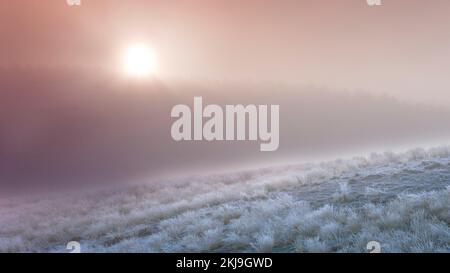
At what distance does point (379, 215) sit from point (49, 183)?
10.9 feet

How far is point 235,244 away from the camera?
12.7 feet

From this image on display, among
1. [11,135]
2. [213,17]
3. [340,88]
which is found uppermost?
[213,17]

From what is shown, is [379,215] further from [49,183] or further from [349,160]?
[49,183]

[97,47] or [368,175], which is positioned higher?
[97,47]

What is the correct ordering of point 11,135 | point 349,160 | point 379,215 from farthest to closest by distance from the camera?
point 349,160 → point 11,135 → point 379,215

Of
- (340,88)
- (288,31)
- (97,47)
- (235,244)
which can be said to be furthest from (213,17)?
(235,244)

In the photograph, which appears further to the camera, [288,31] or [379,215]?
[288,31]

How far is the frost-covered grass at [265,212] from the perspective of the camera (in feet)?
12.0

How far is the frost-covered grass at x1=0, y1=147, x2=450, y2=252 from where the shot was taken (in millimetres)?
3666

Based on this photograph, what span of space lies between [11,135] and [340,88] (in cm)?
349

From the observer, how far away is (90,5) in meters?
4.48

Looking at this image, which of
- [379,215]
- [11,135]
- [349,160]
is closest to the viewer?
[379,215]

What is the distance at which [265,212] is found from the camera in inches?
164

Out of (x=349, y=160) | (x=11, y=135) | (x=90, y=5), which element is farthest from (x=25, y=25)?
(x=349, y=160)
